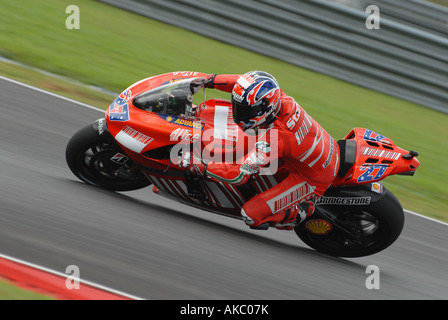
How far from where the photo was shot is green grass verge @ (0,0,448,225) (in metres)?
9.11

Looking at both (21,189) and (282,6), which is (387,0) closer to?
(282,6)

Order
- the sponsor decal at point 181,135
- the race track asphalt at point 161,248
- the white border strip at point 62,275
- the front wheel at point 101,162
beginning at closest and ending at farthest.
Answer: the white border strip at point 62,275, the race track asphalt at point 161,248, the sponsor decal at point 181,135, the front wheel at point 101,162

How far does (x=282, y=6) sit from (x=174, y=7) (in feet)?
6.72

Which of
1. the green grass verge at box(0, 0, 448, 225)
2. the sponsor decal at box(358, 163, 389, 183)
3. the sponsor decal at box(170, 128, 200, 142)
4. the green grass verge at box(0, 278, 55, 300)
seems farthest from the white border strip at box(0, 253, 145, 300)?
the green grass verge at box(0, 0, 448, 225)

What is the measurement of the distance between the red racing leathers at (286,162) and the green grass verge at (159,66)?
315cm

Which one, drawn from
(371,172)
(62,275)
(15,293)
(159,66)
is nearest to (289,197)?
(371,172)

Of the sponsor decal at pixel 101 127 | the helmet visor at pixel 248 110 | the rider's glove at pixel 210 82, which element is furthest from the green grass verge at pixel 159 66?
the helmet visor at pixel 248 110

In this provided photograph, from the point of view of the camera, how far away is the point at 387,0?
36.0 feet

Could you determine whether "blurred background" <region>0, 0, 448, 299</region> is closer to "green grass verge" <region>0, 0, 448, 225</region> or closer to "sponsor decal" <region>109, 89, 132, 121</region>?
"green grass verge" <region>0, 0, 448, 225</region>

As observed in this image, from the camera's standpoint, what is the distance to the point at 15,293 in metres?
3.98

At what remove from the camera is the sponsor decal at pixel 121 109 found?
545 cm

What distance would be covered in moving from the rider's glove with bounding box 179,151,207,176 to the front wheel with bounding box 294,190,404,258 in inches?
50.0

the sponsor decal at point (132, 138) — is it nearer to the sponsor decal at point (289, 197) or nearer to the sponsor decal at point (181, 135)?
the sponsor decal at point (181, 135)
